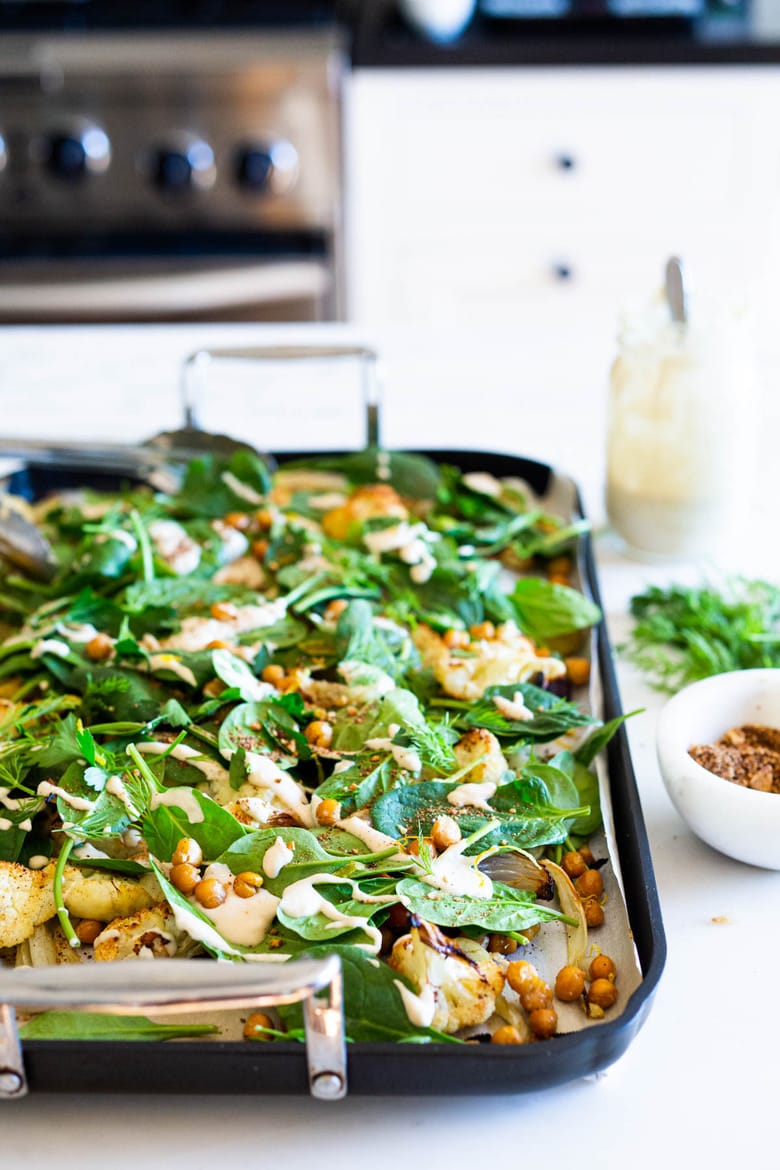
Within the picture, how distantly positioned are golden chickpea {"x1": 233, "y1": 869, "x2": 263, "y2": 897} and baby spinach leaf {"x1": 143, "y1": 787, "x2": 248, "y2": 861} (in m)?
0.04

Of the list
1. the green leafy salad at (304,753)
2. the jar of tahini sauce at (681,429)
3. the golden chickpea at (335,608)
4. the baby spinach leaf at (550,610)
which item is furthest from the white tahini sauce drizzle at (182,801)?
the jar of tahini sauce at (681,429)

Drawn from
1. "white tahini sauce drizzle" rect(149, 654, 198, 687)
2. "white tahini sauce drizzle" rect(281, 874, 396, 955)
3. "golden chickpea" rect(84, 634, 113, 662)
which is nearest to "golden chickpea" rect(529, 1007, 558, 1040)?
"white tahini sauce drizzle" rect(281, 874, 396, 955)

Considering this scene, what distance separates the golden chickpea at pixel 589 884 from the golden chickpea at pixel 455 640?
314mm

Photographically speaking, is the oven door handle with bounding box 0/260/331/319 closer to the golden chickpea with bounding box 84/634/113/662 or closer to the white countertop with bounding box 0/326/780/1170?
the golden chickpea with bounding box 84/634/113/662

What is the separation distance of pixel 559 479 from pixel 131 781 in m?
0.83

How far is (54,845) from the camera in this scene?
92 cm

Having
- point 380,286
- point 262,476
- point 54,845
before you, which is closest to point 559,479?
point 262,476

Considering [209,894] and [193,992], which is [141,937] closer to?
[209,894]

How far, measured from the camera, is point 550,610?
1.25 metres

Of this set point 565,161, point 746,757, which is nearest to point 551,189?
point 565,161

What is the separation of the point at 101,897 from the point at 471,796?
276 millimetres

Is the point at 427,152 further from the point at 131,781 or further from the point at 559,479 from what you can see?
the point at 131,781

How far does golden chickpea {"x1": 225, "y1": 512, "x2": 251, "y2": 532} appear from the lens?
144cm

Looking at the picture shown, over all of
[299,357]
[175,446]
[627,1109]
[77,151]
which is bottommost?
[627,1109]
